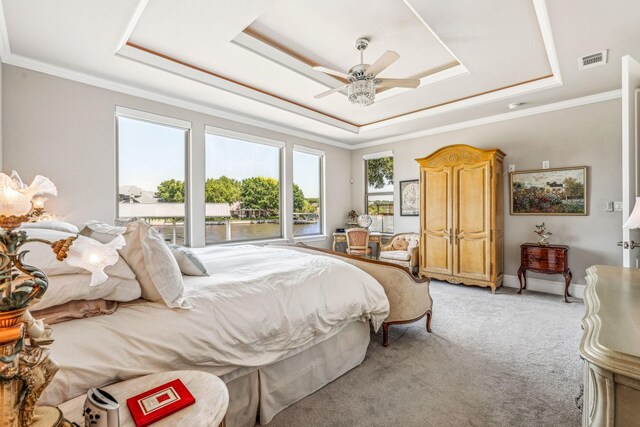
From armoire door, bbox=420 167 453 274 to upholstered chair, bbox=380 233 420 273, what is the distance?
186 millimetres

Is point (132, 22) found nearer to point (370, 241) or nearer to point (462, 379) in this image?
point (462, 379)

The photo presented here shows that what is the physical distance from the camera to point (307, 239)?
605 centimetres

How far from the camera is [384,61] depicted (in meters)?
2.76

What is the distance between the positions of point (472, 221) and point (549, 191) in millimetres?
1186

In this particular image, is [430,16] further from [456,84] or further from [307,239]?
[307,239]

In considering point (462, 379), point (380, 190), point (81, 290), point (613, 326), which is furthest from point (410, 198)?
point (81, 290)

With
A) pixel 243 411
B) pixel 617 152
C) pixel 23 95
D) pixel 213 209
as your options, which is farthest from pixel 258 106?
pixel 617 152

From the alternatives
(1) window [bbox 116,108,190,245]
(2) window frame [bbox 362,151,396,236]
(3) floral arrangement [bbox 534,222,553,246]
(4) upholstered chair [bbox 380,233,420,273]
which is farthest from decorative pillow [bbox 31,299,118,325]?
(2) window frame [bbox 362,151,396,236]

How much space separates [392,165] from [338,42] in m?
3.67

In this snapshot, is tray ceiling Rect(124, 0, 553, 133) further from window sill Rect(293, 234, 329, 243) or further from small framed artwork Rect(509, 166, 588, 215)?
window sill Rect(293, 234, 329, 243)

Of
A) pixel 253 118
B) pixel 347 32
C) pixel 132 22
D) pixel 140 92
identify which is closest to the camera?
pixel 132 22

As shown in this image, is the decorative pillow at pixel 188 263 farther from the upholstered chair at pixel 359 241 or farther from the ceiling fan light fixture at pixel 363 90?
the upholstered chair at pixel 359 241

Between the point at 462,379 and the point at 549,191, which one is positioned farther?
the point at 549,191

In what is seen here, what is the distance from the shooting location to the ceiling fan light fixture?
3.00m
